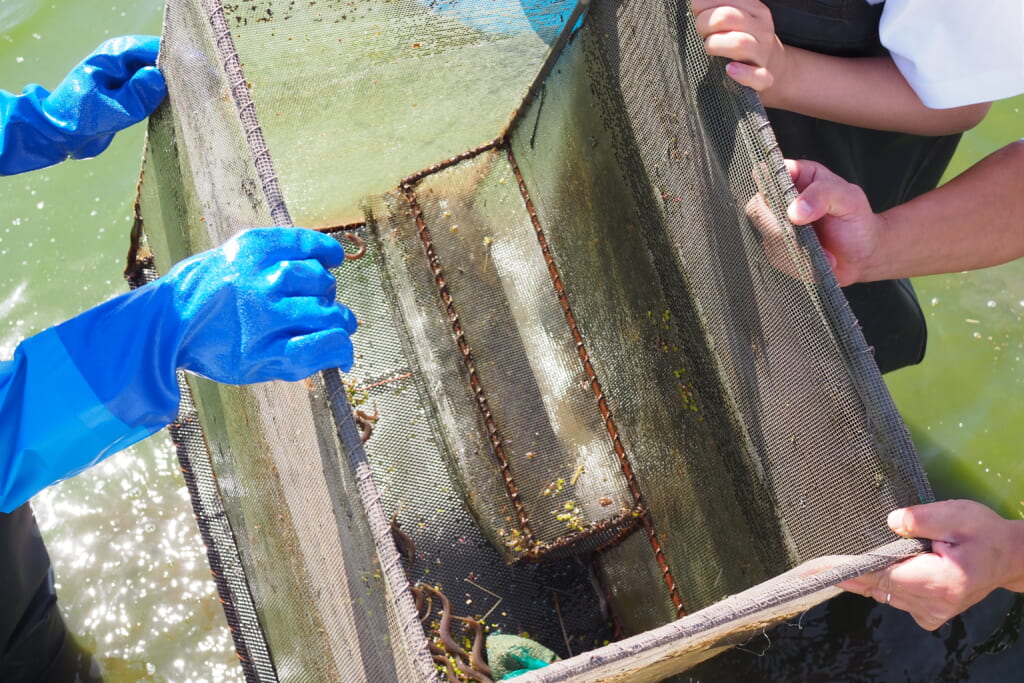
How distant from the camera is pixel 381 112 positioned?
3.28 m

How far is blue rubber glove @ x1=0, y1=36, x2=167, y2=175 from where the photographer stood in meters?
2.44

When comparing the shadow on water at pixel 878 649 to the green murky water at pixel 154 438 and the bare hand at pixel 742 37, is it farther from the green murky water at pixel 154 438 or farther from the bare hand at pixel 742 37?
the bare hand at pixel 742 37

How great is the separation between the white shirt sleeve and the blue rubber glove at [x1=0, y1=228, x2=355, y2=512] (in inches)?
59.4

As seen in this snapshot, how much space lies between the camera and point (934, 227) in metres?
2.04

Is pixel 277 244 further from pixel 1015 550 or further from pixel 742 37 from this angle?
pixel 1015 550

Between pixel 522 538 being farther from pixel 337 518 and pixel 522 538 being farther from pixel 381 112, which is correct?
pixel 381 112

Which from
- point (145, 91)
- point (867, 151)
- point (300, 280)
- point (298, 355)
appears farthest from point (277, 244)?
point (867, 151)

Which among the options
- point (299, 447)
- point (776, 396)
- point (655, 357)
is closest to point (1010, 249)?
point (776, 396)

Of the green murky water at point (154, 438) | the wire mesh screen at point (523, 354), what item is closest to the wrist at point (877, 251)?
the wire mesh screen at point (523, 354)

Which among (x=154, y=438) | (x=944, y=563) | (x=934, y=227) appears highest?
(x=934, y=227)

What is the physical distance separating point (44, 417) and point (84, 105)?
43.8 inches

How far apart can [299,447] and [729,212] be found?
4.00 ft

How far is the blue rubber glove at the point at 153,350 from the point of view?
1857 millimetres

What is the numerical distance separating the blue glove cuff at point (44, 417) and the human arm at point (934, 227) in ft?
5.79
